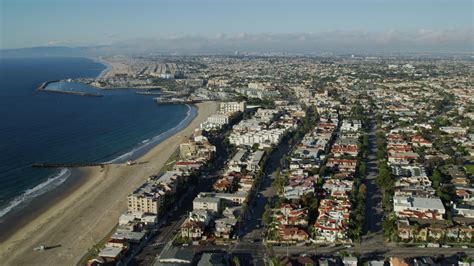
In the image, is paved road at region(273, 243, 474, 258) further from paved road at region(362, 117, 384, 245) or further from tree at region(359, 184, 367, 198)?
tree at region(359, 184, 367, 198)

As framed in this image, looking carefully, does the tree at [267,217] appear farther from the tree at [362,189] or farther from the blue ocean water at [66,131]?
the blue ocean water at [66,131]

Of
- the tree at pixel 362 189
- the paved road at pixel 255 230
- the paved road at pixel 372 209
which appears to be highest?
the tree at pixel 362 189

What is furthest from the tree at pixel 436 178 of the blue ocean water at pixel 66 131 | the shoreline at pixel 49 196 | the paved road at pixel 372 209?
the blue ocean water at pixel 66 131

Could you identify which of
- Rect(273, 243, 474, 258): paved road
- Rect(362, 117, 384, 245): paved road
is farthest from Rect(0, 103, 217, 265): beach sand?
Rect(362, 117, 384, 245): paved road

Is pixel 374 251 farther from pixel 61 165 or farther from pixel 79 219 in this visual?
pixel 61 165

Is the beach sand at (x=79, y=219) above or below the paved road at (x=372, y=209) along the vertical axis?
below
